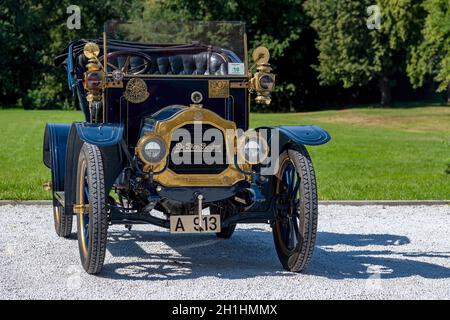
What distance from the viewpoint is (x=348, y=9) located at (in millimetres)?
47781

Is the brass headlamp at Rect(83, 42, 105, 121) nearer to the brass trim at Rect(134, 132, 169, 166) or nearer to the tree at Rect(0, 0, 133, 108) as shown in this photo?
the brass trim at Rect(134, 132, 169, 166)

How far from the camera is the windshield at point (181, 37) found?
8.76m

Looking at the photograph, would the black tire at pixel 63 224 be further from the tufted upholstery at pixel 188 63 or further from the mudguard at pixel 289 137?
the mudguard at pixel 289 137

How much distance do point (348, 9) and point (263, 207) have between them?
4137 centimetres

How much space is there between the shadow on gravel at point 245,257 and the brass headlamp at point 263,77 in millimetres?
1499

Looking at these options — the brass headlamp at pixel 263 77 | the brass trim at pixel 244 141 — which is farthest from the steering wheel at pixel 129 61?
the brass trim at pixel 244 141

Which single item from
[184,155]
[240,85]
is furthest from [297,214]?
[240,85]

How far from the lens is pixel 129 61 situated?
8.57 meters

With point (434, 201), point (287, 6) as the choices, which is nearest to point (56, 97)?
point (287, 6)

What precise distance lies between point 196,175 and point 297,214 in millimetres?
900

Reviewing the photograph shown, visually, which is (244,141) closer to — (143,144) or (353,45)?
(143,144)

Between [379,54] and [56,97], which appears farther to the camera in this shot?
[56,97]

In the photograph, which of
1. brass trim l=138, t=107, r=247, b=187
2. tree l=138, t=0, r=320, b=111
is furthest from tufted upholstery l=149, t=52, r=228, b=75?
tree l=138, t=0, r=320, b=111
